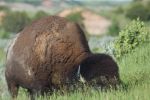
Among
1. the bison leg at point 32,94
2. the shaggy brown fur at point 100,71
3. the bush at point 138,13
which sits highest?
the shaggy brown fur at point 100,71

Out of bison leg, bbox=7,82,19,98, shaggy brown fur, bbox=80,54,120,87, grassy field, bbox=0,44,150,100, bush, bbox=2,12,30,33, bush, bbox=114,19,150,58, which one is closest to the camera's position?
grassy field, bbox=0,44,150,100

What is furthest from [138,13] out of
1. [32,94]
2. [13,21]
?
[32,94]

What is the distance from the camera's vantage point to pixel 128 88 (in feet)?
33.4

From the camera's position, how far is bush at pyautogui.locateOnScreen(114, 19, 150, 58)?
16203mm

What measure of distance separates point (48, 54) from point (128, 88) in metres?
1.39

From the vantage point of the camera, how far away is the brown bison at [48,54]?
34.1 ft

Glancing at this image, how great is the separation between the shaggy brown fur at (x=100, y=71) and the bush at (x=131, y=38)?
5.56 meters

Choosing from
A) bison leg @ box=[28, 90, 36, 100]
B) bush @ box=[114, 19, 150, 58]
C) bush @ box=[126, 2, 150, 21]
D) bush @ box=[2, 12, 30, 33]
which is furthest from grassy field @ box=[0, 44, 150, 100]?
bush @ box=[2, 12, 30, 33]

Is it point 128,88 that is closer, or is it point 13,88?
point 128,88

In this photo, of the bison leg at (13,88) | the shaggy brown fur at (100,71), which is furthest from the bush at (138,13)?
the shaggy brown fur at (100,71)

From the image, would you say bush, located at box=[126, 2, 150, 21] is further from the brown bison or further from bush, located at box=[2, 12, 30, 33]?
the brown bison

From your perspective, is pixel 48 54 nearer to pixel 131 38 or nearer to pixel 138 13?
pixel 131 38

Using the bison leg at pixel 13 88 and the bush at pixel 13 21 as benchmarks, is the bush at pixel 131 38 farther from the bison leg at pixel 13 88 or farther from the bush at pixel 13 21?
the bush at pixel 13 21

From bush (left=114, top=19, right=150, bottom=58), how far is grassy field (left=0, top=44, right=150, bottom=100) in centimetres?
166
